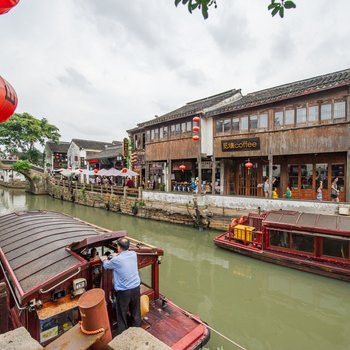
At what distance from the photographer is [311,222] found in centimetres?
802

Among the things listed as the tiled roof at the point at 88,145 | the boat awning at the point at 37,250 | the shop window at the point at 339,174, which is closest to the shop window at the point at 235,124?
the shop window at the point at 339,174

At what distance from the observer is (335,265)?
294 inches

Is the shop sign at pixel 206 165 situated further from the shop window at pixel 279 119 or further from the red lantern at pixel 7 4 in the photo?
the red lantern at pixel 7 4

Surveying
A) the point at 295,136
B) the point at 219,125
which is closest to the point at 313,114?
the point at 295,136

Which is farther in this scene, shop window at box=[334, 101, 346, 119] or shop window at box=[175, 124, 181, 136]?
shop window at box=[175, 124, 181, 136]

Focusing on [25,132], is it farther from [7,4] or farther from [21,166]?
[7,4]

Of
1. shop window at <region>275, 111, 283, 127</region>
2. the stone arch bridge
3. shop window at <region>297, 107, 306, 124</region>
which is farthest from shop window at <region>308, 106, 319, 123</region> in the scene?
the stone arch bridge

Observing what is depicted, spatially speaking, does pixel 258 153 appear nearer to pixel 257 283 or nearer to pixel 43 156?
pixel 257 283

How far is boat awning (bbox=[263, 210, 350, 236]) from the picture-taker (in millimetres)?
7469

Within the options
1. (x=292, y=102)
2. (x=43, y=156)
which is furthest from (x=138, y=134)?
(x=43, y=156)

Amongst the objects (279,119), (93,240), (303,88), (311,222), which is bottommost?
(311,222)

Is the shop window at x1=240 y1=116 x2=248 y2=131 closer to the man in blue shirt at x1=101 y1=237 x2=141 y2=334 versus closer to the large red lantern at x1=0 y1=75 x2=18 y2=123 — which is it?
the man in blue shirt at x1=101 y1=237 x2=141 y2=334

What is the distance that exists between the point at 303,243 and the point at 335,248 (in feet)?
3.07

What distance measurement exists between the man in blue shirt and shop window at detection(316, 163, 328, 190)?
492 inches
